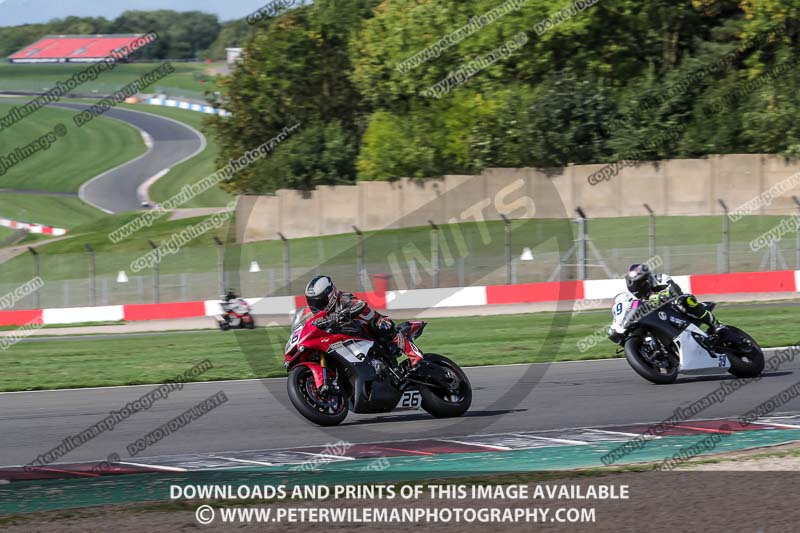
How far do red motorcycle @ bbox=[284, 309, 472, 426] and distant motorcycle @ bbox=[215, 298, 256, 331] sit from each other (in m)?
15.1

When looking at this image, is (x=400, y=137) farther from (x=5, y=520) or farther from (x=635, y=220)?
(x=5, y=520)

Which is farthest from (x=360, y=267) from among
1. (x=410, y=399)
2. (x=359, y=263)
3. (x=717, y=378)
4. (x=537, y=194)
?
(x=537, y=194)

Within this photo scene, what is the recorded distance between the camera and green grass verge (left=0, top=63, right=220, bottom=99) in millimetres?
116438

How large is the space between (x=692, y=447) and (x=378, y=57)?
3871 cm

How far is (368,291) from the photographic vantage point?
1033 inches

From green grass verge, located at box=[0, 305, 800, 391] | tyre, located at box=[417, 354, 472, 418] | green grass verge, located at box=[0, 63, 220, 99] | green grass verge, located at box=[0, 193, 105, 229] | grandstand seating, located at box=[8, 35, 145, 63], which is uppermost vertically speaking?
grandstand seating, located at box=[8, 35, 145, 63]

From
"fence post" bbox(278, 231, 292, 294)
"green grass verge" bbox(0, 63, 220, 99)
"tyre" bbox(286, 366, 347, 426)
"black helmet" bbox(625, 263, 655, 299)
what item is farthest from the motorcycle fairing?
"green grass verge" bbox(0, 63, 220, 99)

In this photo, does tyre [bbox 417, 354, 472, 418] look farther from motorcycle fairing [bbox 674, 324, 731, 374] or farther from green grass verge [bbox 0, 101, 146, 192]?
green grass verge [bbox 0, 101, 146, 192]

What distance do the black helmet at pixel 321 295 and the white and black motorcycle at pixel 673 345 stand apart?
4.01 meters

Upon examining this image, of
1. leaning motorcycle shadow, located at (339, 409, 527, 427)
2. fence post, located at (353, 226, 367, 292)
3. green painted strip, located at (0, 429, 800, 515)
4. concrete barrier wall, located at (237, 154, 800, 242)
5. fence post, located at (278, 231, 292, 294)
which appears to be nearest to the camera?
green painted strip, located at (0, 429, 800, 515)

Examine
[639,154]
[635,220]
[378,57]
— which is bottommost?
[635,220]

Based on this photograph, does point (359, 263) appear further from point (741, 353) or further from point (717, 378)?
point (741, 353)

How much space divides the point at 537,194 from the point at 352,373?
99.7 feet

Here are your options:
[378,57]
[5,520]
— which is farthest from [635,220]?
[5,520]
